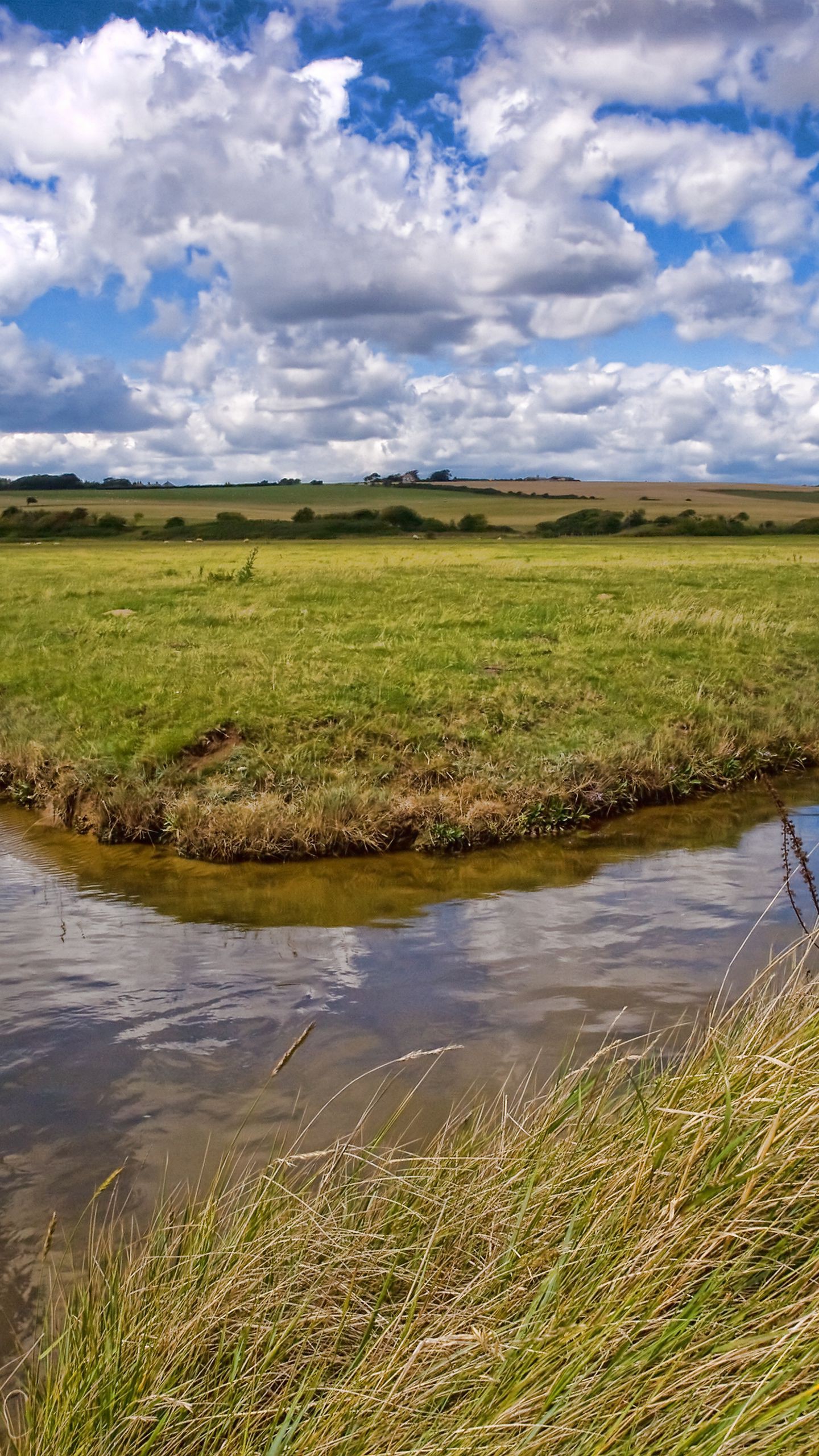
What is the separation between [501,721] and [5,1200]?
1167 cm

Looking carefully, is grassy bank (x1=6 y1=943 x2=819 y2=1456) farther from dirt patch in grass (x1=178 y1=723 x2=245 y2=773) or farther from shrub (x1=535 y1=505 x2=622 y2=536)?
shrub (x1=535 y1=505 x2=622 y2=536)

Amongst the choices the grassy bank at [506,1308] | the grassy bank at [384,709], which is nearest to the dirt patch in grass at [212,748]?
the grassy bank at [384,709]

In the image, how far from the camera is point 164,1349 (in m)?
3.77

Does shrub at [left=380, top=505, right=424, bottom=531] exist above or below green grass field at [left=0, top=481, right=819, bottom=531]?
below

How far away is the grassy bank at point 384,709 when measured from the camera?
1400 centimetres

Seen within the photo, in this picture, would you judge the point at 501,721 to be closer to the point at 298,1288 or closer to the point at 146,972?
the point at 146,972

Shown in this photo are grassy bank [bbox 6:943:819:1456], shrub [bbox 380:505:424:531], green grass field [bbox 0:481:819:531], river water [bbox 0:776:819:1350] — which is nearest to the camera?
grassy bank [bbox 6:943:819:1456]

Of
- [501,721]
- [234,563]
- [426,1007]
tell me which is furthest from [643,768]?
[234,563]

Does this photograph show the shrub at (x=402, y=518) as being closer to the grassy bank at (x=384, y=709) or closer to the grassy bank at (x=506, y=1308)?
the grassy bank at (x=384, y=709)

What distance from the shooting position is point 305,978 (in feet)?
31.3

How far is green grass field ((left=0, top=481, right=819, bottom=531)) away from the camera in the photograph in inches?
4067

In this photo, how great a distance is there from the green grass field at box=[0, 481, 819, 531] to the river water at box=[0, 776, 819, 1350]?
7744 centimetres

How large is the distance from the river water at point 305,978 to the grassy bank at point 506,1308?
1.94 metres

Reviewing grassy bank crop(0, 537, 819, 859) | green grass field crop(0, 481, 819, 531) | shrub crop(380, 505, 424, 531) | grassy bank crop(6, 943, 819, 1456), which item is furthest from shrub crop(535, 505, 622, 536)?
grassy bank crop(6, 943, 819, 1456)
